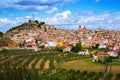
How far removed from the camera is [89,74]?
49.5 metres

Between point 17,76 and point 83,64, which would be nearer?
point 17,76

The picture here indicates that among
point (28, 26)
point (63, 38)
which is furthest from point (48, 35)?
point (28, 26)

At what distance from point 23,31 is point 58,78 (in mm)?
101326

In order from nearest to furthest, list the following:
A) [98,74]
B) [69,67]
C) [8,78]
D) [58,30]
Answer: [8,78] → [98,74] → [69,67] → [58,30]

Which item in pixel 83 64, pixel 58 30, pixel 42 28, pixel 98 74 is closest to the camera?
pixel 98 74

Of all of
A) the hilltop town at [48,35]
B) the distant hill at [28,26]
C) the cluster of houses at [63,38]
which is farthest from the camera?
the distant hill at [28,26]

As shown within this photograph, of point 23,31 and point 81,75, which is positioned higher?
point 23,31

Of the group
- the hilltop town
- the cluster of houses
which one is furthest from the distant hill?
the cluster of houses

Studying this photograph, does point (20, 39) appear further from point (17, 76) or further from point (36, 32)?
point (17, 76)

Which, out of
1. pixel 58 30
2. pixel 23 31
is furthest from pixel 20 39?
pixel 58 30

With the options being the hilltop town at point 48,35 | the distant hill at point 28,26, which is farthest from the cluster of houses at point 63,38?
the distant hill at point 28,26

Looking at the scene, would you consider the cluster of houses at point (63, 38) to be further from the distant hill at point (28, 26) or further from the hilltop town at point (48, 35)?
the distant hill at point (28, 26)

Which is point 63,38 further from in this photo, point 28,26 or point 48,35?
point 28,26

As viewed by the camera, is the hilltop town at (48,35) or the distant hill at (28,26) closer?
the hilltop town at (48,35)
